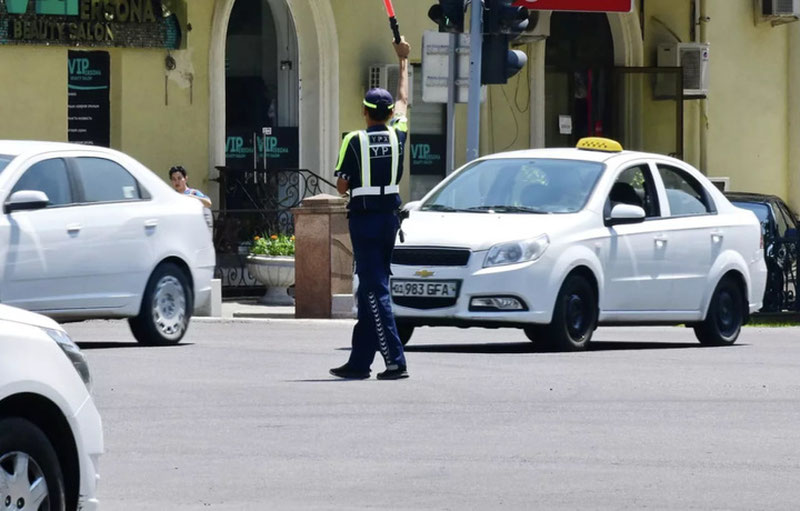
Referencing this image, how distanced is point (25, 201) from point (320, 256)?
24.8ft

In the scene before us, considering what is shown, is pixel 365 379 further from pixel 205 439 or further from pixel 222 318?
pixel 222 318

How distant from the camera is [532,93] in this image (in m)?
29.7

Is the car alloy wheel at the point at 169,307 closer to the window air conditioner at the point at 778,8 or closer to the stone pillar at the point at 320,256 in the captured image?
the stone pillar at the point at 320,256

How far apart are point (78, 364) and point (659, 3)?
2538 cm

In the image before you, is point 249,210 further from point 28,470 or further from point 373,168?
point 28,470

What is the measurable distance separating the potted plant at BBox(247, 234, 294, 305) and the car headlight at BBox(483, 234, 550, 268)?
28.8ft

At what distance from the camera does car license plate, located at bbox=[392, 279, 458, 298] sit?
1480cm

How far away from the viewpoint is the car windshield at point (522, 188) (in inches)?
618

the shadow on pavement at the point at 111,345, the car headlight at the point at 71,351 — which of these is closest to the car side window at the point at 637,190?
the shadow on pavement at the point at 111,345

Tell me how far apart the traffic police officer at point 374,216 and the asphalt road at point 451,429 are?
31cm

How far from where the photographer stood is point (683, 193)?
1703 cm

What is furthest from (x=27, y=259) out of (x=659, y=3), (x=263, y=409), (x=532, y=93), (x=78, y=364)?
(x=659, y=3)


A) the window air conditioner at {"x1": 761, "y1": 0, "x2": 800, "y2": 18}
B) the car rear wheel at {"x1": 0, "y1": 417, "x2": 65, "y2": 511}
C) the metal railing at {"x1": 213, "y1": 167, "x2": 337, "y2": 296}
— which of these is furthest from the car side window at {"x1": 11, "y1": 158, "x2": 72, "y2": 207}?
the window air conditioner at {"x1": 761, "y1": 0, "x2": 800, "y2": 18}

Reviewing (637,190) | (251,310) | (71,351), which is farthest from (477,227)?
(71,351)
